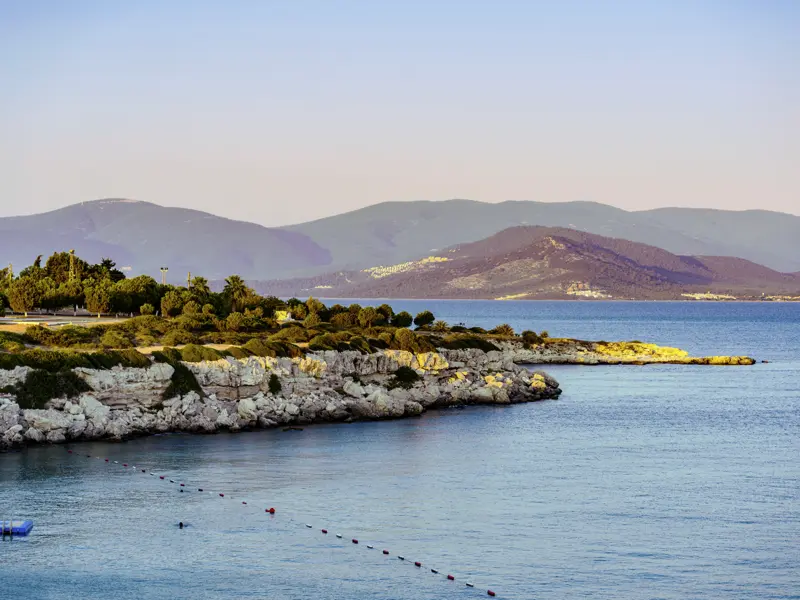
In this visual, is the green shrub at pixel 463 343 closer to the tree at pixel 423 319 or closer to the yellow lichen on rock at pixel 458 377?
the yellow lichen on rock at pixel 458 377

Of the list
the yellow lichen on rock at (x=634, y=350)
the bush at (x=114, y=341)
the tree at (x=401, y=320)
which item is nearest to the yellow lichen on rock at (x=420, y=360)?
the bush at (x=114, y=341)

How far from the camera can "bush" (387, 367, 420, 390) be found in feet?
223

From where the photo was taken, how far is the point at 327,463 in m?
46.8

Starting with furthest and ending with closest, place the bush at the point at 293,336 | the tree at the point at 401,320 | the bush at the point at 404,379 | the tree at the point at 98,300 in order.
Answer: the tree at the point at 401,320, the tree at the point at 98,300, the bush at the point at 293,336, the bush at the point at 404,379

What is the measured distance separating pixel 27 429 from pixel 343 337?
1006 inches

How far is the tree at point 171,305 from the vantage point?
3570 inches

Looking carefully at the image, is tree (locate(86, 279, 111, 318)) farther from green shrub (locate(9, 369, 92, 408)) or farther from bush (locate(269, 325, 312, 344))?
green shrub (locate(9, 369, 92, 408))

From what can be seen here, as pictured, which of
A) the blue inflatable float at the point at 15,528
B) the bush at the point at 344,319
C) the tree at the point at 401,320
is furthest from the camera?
the tree at the point at 401,320

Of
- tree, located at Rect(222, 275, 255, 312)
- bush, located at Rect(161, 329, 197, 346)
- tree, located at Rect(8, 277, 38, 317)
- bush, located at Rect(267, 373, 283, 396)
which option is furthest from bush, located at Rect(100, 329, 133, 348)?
tree, located at Rect(222, 275, 255, 312)

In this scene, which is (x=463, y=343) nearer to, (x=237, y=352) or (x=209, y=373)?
(x=237, y=352)

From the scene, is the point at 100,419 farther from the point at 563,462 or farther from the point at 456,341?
the point at 456,341

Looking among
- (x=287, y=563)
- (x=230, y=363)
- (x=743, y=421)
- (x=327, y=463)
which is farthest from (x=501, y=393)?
(x=287, y=563)

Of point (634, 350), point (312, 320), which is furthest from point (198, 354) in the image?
point (634, 350)

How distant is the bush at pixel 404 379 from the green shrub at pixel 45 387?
20860 millimetres
